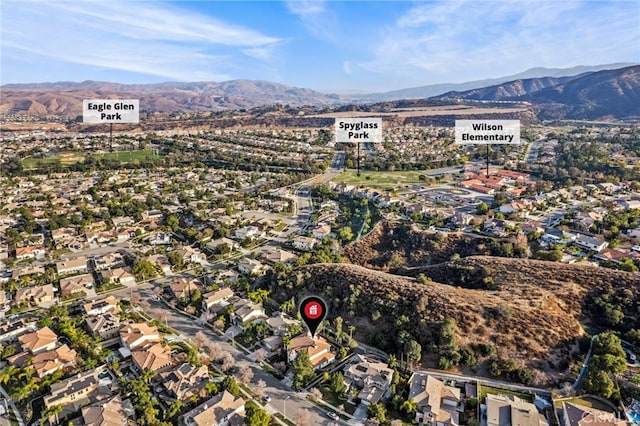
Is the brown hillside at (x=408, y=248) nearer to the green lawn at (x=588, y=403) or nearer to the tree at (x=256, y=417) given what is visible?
the green lawn at (x=588, y=403)

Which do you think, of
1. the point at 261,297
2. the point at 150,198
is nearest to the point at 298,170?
the point at 150,198

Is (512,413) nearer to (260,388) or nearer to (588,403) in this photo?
(588,403)

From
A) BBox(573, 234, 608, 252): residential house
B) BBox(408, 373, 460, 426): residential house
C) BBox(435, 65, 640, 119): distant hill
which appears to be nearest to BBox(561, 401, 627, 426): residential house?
BBox(408, 373, 460, 426): residential house

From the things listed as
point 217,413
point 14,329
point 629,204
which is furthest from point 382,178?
point 217,413

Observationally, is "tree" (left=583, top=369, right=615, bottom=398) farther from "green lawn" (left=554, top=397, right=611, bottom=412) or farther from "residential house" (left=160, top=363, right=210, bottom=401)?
"residential house" (left=160, top=363, right=210, bottom=401)

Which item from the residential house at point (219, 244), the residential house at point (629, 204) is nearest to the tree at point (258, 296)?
the residential house at point (219, 244)
